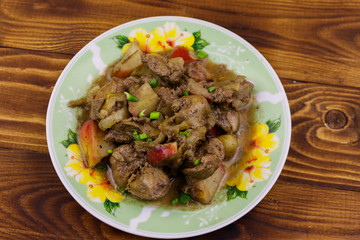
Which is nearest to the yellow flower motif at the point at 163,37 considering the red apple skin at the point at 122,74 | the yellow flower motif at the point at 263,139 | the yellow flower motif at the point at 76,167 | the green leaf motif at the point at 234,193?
the red apple skin at the point at 122,74

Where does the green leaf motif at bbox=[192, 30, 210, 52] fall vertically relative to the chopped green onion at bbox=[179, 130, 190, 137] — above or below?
above

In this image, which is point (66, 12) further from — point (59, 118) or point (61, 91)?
point (59, 118)

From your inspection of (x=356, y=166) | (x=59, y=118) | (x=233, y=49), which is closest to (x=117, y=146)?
(x=59, y=118)

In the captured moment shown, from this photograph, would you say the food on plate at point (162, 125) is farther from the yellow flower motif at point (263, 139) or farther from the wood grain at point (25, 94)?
the wood grain at point (25, 94)

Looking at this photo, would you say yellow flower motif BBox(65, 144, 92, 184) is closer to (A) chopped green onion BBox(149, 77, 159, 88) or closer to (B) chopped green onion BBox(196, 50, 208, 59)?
(A) chopped green onion BBox(149, 77, 159, 88)

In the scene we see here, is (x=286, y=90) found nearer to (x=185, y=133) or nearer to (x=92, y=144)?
(x=185, y=133)

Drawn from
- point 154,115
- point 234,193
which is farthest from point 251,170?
point 154,115

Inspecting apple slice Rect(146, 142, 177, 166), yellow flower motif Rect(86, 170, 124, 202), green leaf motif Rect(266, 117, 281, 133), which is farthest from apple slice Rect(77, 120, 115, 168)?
green leaf motif Rect(266, 117, 281, 133)
